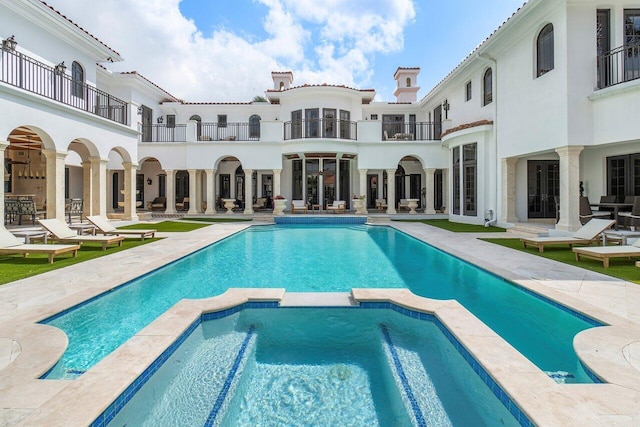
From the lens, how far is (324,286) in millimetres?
6766

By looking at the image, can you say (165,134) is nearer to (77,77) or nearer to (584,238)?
(77,77)

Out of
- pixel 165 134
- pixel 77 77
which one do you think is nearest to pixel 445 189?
pixel 165 134

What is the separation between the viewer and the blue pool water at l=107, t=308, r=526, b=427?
3070 mm

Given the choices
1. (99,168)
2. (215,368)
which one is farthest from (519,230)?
(99,168)

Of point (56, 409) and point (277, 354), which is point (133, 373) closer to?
point (56, 409)

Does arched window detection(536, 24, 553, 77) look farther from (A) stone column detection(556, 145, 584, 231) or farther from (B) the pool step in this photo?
(B) the pool step

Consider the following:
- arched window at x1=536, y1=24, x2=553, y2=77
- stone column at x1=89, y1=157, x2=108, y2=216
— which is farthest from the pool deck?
stone column at x1=89, y1=157, x2=108, y2=216

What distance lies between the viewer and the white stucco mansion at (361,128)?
36.7 feet

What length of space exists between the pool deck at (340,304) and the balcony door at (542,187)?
915cm

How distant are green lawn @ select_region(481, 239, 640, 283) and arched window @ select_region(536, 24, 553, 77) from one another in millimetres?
6348

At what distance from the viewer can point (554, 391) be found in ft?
9.32

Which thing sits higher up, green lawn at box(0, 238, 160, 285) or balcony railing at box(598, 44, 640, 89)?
balcony railing at box(598, 44, 640, 89)

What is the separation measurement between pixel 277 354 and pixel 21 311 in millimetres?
3572

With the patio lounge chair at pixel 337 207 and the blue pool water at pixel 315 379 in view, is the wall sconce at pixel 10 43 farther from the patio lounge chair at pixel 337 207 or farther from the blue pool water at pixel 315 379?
the patio lounge chair at pixel 337 207
